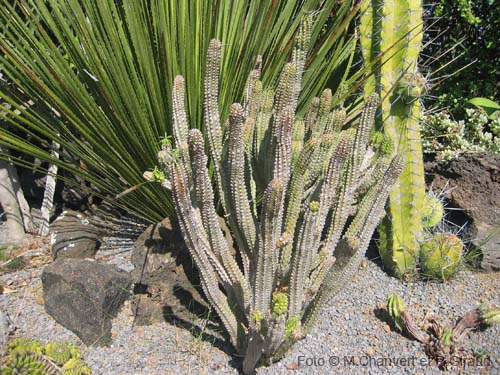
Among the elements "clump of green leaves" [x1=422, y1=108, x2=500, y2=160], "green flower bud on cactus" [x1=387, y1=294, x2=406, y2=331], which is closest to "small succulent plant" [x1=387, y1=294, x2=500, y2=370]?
"green flower bud on cactus" [x1=387, y1=294, x2=406, y2=331]

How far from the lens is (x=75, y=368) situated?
167 cm

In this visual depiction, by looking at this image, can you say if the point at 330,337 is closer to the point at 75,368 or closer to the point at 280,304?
the point at 280,304

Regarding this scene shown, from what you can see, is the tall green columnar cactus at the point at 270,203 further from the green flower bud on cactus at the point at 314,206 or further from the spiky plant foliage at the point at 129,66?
the spiky plant foliage at the point at 129,66

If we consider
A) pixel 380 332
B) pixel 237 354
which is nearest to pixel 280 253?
pixel 237 354

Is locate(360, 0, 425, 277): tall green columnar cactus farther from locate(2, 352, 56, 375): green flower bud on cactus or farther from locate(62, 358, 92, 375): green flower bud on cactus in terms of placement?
locate(2, 352, 56, 375): green flower bud on cactus

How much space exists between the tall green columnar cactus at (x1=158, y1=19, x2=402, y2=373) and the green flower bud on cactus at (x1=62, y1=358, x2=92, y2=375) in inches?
20.1

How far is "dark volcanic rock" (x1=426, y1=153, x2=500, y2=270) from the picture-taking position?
233 centimetres

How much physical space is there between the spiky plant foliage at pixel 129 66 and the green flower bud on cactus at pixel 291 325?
2.71 ft

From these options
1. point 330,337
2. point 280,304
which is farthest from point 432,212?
point 280,304

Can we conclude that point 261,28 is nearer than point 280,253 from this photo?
No

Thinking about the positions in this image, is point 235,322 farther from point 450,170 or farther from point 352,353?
point 450,170

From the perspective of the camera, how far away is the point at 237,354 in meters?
1.81

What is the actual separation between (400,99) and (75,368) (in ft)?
5.49

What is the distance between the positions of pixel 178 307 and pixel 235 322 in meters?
0.34
